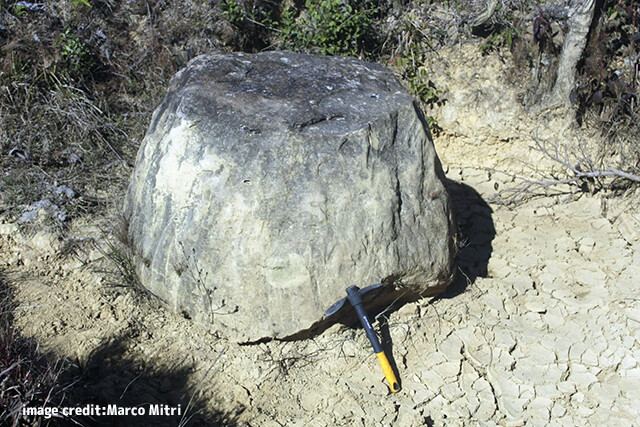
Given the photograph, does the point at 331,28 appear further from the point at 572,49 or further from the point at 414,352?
the point at 414,352

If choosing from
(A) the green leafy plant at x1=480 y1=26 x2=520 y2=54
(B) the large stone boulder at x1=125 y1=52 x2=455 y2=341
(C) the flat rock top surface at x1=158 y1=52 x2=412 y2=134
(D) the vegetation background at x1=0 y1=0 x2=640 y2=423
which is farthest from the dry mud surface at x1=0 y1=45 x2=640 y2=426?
(A) the green leafy plant at x1=480 y1=26 x2=520 y2=54

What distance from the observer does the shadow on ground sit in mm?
2584

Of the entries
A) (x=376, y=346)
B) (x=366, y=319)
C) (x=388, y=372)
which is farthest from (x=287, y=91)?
(x=388, y=372)

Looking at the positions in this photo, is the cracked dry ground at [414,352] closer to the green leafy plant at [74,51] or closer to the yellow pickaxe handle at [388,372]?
the yellow pickaxe handle at [388,372]

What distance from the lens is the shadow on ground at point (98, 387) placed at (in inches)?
102

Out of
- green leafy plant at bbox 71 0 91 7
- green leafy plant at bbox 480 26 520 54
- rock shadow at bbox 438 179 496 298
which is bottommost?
rock shadow at bbox 438 179 496 298

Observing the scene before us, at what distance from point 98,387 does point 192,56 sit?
270 cm

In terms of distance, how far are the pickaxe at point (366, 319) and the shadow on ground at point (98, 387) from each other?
2.24ft

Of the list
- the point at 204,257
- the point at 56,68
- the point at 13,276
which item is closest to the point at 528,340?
the point at 204,257

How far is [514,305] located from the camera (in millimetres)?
3547

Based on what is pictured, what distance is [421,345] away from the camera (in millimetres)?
3264

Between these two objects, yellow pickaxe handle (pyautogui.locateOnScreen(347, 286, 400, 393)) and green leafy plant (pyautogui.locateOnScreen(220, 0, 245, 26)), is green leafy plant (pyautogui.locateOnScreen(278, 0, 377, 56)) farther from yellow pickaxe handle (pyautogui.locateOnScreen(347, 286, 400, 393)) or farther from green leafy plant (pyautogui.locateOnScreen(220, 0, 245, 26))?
yellow pickaxe handle (pyautogui.locateOnScreen(347, 286, 400, 393))

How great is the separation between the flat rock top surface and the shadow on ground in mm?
1268

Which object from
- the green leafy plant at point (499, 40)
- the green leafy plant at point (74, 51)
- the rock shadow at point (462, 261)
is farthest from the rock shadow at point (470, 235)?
the green leafy plant at point (74, 51)
